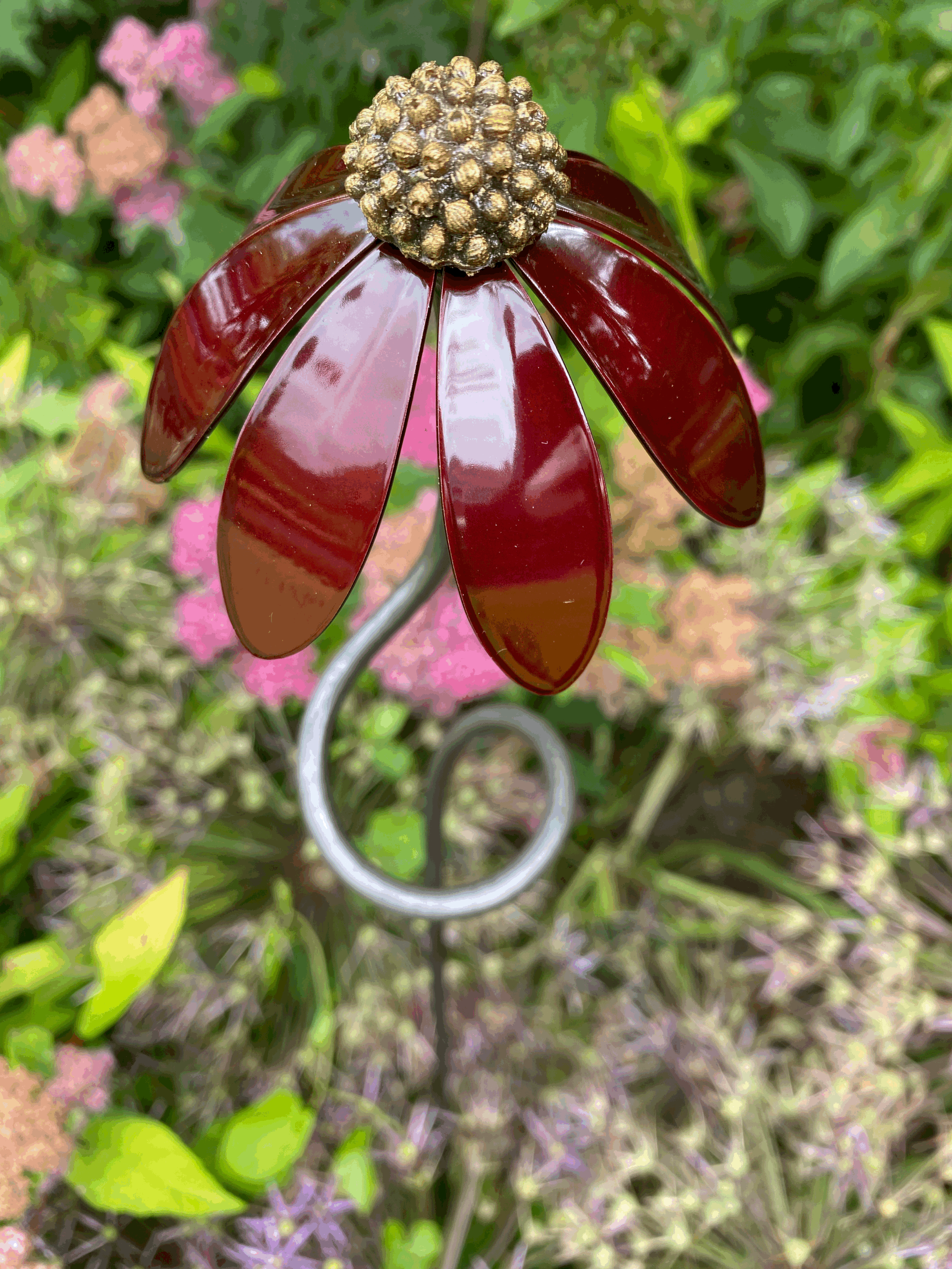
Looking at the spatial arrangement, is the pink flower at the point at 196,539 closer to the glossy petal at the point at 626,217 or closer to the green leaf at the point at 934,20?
the glossy petal at the point at 626,217

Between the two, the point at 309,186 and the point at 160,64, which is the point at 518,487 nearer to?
the point at 309,186

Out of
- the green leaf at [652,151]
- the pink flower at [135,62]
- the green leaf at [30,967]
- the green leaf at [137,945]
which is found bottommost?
the green leaf at [30,967]

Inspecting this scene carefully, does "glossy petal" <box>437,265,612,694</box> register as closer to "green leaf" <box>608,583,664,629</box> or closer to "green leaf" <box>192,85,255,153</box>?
"green leaf" <box>608,583,664,629</box>

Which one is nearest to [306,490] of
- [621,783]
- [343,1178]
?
[343,1178]

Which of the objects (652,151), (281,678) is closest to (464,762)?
(281,678)

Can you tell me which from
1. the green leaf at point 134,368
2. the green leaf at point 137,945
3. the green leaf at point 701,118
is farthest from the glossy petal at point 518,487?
the green leaf at point 701,118

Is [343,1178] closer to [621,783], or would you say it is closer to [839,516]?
[621,783]

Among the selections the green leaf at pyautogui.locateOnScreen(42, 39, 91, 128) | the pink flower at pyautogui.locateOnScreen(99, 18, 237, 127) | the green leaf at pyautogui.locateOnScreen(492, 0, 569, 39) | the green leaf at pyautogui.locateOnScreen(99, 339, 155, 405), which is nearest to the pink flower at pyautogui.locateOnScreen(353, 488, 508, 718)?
the green leaf at pyautogui.locateOnScreen(99, 339, 155, 405)
